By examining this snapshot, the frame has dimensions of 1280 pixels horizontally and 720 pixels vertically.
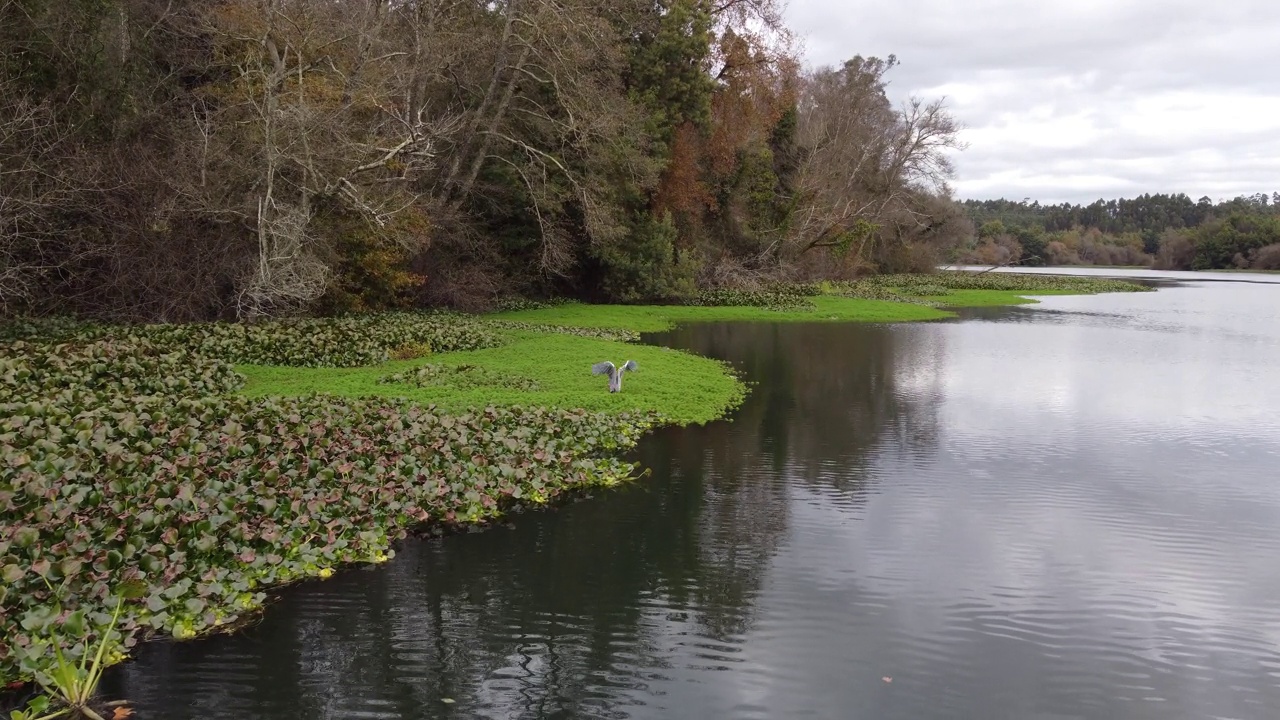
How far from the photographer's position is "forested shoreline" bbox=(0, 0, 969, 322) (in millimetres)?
17453

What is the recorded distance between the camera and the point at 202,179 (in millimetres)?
17531

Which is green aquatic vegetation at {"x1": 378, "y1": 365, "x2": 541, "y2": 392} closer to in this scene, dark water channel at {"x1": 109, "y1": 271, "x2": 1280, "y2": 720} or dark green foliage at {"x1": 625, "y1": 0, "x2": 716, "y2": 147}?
dark water channel at {"x1": 109, "y1": 271, "x2": 1280, "y2": 720}

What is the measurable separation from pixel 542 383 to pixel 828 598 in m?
8.12

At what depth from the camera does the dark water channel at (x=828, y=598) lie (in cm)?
526

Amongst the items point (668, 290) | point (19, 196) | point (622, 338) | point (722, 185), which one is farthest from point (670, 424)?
point (722, 185)

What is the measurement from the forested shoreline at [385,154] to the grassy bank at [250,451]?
7.56 feet

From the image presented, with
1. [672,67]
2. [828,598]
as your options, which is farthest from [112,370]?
[672,67]

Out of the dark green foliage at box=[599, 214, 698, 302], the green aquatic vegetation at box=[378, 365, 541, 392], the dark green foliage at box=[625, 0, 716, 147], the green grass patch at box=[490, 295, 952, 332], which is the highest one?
the dark green foliage at box=[625, 0, 716, 147]

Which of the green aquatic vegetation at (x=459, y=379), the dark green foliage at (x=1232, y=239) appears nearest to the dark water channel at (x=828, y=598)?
the green aquatic vegetation at (x=459, y=379)

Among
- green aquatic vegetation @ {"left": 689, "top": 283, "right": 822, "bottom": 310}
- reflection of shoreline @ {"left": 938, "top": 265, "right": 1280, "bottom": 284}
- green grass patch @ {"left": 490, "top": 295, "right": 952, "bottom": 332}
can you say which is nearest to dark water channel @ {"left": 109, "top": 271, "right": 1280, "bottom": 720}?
green grass patch @ {"left": 490, "top": 295, "right": 952, "bottom": 332}

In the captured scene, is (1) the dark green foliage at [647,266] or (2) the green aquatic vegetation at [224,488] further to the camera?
(1) the dark green foliage at [647,266]

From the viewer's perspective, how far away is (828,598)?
6676 mm

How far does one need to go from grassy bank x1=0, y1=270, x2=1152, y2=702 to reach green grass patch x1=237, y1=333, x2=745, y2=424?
2.6 inches

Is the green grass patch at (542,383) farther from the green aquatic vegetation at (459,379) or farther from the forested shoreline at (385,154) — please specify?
the forested shoreline at (385,154)
